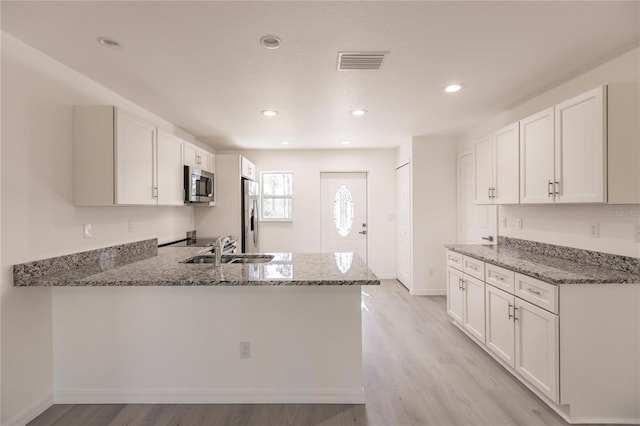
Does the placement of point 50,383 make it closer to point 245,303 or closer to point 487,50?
point 245,303

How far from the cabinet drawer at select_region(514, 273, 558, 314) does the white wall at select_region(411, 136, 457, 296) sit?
2.35 m

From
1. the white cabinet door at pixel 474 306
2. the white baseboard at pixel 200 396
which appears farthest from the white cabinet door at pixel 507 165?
the white baseboard at pixel 200 396

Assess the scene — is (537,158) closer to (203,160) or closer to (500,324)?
(500,324)

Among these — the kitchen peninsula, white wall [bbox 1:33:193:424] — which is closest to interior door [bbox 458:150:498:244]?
the kitchen peninsula

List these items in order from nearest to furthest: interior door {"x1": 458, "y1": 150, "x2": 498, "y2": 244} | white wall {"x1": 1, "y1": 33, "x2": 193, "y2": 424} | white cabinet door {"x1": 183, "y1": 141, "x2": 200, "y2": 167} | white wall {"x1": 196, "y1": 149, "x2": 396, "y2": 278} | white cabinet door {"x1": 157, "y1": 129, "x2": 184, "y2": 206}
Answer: white wall {"x1": 1, "y1": 33, "x2": 193, "y2": 424} → white cabinet door {"x1": 157, "y1": 129, "x2": 184, "y2": 206} → white cabinet door {"x1": 183, "y1": 141, "x2": 200, "y2": 167} → interior door {"x1": 458, "y1": 150, "x2": 498, "y2": 244} → white wall {"x1": 196, "y1": 149, "x2": 396, "y2": 278}

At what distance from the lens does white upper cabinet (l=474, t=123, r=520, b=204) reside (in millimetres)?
2812

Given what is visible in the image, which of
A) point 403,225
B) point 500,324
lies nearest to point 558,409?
point 500,324

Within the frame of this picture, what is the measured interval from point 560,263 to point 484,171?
125cm

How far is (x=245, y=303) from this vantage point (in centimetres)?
214

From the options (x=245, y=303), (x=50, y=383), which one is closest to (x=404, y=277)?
(x=245, y=303)

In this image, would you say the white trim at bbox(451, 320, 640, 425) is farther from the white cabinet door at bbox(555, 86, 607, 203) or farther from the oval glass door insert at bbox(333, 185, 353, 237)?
the oval glass door insert at bbox(333, 185, 353, 237)

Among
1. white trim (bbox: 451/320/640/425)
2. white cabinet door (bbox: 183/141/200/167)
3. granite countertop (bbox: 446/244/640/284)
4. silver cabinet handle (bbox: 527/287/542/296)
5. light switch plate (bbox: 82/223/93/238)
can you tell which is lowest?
white trim (bbox: 451/320/640/425)

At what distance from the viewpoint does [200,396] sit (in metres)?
2.12

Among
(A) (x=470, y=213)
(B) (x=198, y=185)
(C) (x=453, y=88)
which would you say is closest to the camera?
(C) (x=453, y=88)
